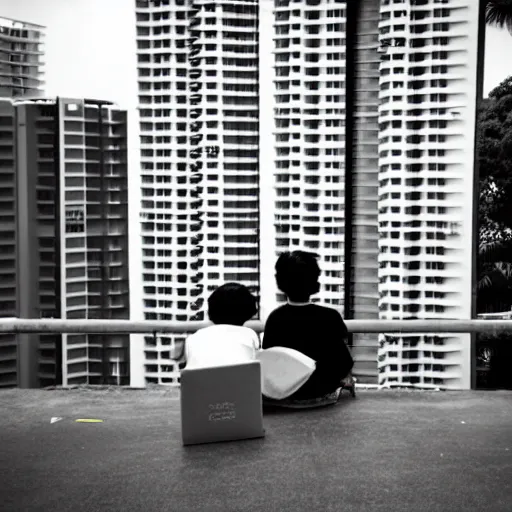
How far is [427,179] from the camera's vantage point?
475 centimetres

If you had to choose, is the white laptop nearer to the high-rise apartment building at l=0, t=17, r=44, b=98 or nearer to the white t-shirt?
the white t-shirt

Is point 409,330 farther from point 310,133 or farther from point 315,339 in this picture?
point 310,133

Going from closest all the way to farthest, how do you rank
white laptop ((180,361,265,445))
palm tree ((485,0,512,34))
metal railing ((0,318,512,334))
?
1. white laptop ((180,361,265,445))
2. metal railing ((0,318,512,334))
3. palm tree ((485,0,512,34))

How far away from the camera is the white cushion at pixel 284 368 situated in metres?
3.27

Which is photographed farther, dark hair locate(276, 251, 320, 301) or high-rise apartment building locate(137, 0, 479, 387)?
high-rise apartment building locate(137, 0, 479, 387)

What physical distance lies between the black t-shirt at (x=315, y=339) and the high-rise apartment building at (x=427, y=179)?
1315 millimetres

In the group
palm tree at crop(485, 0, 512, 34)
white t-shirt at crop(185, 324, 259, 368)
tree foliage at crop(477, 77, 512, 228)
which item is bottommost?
white t-shirt at crop(185, 324, 259, 368)

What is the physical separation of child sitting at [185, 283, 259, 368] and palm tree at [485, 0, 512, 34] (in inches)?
96.5

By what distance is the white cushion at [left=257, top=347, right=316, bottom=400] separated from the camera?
327 centimetres

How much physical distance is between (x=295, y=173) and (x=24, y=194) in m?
1.78

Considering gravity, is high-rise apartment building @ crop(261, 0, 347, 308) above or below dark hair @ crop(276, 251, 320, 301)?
above

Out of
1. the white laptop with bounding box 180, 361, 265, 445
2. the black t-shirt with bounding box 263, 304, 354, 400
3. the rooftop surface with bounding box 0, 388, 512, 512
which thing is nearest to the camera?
the rooftop surface with bounding box 0, 388, 512, 512

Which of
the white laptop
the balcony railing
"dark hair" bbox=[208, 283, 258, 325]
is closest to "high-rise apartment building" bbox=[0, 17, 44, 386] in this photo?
the balcony railing

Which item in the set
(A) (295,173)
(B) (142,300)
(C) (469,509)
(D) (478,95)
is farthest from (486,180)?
(C) (469,509)
